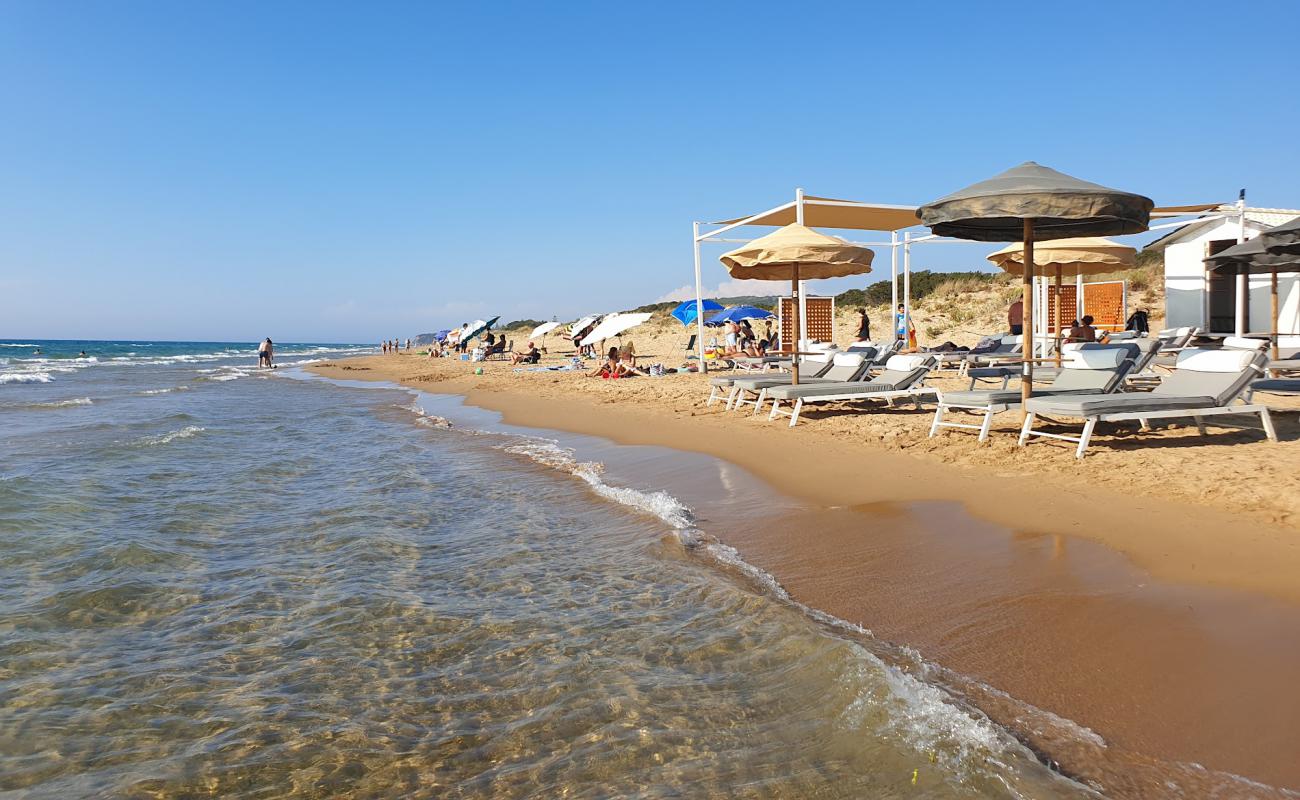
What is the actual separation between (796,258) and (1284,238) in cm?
488

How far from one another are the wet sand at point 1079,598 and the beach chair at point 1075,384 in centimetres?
108

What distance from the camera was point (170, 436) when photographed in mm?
11578

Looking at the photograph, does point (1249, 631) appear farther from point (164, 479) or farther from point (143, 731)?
point (164, 479)

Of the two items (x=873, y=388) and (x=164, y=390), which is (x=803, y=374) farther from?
(x=164, y=390)

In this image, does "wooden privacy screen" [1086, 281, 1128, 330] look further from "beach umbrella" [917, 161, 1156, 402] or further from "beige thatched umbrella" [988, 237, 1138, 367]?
"beach umbrella" [917, 161, 1156, 402]

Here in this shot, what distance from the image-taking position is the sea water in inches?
100

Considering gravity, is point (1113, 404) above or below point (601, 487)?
above

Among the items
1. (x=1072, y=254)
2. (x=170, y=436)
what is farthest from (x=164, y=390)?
(x=1072, y=254)

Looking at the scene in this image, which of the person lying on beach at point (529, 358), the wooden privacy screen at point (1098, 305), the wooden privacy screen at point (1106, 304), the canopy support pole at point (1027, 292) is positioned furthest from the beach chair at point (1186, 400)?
the person lying on beach at point (529, 358)

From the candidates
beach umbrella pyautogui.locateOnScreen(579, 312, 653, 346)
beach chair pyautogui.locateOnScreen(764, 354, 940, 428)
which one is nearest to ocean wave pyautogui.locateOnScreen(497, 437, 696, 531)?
beach chair pyautogui.locateOnScreen(764, 354, 940, 428)

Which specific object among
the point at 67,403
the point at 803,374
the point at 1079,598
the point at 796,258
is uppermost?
the point at 796,258

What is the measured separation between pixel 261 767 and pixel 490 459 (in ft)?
20.9

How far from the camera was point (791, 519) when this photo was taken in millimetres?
5535

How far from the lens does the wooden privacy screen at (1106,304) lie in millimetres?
19969
